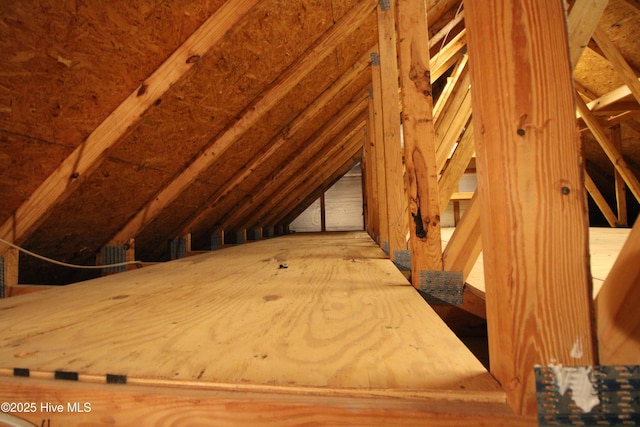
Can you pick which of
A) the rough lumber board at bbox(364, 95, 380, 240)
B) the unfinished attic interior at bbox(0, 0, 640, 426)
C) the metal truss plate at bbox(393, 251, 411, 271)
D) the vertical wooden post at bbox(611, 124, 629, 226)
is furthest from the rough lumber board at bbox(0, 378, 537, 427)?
the vertical wooden post at bbox(611, 124, 629, 226)

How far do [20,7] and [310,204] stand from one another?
7.44 metres

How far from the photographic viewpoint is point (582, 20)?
877 millimetres

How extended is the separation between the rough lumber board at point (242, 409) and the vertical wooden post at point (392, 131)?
58.1 inches

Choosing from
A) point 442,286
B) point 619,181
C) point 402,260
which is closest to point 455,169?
point 402,260

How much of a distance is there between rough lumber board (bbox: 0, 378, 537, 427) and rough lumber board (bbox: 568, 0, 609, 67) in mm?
904

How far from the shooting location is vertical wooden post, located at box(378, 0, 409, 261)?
195 cm

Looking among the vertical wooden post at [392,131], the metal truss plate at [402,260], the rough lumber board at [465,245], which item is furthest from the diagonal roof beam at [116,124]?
the metal truss plate at [402,260]

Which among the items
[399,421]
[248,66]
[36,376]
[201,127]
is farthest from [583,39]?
[201,127]

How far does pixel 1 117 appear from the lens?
136 centimetres

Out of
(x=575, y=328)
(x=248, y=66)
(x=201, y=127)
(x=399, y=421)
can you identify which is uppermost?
(x=248, y=66)

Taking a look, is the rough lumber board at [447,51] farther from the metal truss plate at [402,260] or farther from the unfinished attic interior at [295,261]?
the metal truss plate at [402,260]

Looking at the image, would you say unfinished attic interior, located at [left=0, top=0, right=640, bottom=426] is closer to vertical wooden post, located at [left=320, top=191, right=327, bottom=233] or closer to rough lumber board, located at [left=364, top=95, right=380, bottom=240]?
rough lumber board, located at [left=364, top=95, right=380, bottom=240]

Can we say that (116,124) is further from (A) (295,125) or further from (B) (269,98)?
(A) (295,125)

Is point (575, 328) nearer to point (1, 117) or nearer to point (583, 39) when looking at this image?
point (583, 39)
